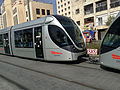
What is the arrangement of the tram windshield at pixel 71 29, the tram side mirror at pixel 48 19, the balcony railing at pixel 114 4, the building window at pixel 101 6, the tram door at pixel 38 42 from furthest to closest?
the building window at pixel 101 6
the balcony railing at pixel 114 4
the tram door at pixel 38 42
the tram side mirror at pixel 48 19
the tram windshield at pixel 71 29

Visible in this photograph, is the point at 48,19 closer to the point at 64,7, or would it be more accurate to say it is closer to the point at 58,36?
the point at 58,36

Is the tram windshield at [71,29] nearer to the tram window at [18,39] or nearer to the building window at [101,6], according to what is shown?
the tram window at [18,39]

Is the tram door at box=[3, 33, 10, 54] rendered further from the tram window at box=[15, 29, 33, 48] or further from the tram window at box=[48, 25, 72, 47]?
the tram window at box=[48, 25, 72, 47]

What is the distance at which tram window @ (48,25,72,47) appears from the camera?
6.21 meters

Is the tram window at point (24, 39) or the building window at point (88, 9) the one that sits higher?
the building window at point (88, 9)

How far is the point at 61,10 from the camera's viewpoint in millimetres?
72562

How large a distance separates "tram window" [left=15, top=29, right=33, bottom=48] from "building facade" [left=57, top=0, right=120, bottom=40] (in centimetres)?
1426

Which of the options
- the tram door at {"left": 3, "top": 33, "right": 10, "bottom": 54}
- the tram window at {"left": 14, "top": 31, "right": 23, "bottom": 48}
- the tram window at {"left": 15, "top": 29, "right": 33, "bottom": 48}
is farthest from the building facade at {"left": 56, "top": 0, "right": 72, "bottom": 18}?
the tram window at {"left": 15, "top": 29, "right": 33, "bottom": 48}

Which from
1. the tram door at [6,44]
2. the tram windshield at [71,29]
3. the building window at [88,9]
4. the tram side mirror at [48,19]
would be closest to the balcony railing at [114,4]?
the building window at [88,9]

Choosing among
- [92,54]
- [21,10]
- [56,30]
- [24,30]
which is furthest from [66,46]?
[21,10]

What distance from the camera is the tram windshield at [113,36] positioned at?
14.5ft

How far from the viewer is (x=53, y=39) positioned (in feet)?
21.4

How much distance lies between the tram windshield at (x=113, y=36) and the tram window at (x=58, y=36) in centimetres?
200

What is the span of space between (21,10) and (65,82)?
46.4 m
